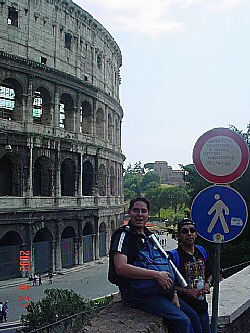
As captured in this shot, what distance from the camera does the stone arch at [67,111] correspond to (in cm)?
2566

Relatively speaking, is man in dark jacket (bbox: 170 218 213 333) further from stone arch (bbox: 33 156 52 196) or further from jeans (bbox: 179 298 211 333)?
stone arch (bbox: 33 156 52 196)

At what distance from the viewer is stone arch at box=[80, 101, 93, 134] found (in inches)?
1083

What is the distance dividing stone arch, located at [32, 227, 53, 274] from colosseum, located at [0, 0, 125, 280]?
0.16 ft

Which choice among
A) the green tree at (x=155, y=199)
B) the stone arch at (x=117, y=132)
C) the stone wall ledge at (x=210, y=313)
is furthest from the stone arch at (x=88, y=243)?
the green tree at (x=155, y=199)

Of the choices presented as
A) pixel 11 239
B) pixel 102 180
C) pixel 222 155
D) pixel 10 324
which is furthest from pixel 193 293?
pixel 102 180

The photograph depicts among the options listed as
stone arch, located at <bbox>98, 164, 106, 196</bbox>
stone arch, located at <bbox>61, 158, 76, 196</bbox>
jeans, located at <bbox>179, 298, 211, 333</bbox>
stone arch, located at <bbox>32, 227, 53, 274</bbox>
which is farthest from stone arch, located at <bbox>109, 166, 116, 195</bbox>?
jeans, located at <bbox>179, 298, 211, 333</bbox>

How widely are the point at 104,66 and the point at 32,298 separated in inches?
624

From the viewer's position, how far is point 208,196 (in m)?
3.67

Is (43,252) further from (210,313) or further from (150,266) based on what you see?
(150,266)

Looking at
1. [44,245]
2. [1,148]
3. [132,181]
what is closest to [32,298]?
[44,245]

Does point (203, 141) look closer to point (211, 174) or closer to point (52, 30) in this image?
point (211, 174)

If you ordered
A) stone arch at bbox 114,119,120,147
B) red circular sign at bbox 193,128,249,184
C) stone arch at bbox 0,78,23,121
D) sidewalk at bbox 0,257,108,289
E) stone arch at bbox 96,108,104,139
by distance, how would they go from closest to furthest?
red circular sign at bbox 193,128,249,184 < sidewalk at bbox 0,257,108,289 < stone arch at bbox 0,78,23,121 < stone arch at bbox 96,108,104,139 < stone arch at bbox 114,119,120,147

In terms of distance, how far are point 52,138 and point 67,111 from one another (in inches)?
110

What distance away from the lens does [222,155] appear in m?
3.78
